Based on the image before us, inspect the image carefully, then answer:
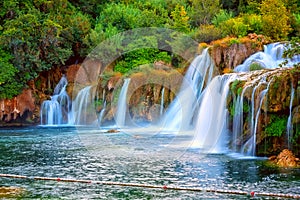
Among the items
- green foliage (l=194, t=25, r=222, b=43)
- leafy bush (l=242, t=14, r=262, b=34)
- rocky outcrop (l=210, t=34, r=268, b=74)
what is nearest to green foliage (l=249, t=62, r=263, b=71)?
rocky outcrop (l=210, t=34, r=268, b=74)

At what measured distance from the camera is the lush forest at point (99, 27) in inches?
1580

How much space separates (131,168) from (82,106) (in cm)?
2170

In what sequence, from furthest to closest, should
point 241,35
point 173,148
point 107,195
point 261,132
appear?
point 241,35, point 173,148, point 261,132, point 107,195

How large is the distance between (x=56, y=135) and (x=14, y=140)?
9.86ft

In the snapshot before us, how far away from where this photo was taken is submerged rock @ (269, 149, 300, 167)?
63.5 ft

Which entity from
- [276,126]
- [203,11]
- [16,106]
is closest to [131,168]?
[276,126]

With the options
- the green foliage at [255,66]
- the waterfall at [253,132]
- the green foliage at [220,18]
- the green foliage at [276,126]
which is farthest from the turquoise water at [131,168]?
the green foliage at [220,18]

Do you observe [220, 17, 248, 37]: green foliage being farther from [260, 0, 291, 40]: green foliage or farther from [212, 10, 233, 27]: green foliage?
[212, 10, 233, 27]: green foliage

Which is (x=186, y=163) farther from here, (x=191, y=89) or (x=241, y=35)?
(x=241, y=35)

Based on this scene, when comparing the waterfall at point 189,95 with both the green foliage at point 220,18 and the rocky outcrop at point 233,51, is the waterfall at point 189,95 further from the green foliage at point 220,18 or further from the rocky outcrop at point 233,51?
the green foliage at point 220,18

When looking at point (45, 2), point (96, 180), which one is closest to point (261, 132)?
point (96, 180)

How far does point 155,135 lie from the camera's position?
99.3ft

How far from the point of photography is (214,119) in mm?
25109

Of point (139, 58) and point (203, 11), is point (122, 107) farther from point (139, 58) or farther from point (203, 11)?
point (203, 11)
